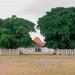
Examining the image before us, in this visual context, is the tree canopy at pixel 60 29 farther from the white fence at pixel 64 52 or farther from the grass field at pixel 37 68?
the grass field at pixel 37 68

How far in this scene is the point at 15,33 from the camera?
7050 cm

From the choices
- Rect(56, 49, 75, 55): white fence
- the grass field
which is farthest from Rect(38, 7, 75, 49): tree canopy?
the grass field

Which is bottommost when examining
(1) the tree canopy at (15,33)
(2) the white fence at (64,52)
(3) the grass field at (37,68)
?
(3) the grass field at (37,68)

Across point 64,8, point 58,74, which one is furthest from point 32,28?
point 58,74

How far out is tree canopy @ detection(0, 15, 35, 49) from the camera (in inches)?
2660

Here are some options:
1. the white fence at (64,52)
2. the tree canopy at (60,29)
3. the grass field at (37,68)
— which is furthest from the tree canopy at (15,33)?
the grass field at (37,68)

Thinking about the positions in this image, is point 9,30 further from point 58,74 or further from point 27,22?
point 58,74

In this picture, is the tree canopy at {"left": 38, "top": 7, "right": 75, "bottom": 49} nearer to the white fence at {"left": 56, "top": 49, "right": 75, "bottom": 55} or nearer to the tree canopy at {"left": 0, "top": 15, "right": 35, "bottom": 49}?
the white fence at {"left": 56, "top": 49, "right": 75, "bottom": 55}

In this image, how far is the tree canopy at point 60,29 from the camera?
6700 centimetres

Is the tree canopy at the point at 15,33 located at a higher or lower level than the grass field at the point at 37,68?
higher

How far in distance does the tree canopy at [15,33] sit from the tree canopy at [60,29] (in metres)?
3.05

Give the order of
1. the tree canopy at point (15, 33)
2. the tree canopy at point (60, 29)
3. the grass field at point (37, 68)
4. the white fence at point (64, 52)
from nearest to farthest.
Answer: the grass field at point (37, 68), the tree canopy at point (60, 29), the tree canopy at point (15, 33), the white fence at point (64, 52)

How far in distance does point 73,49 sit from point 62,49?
2.04m

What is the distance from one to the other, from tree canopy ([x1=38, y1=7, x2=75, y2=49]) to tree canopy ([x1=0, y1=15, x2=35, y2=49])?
→ 305cm
